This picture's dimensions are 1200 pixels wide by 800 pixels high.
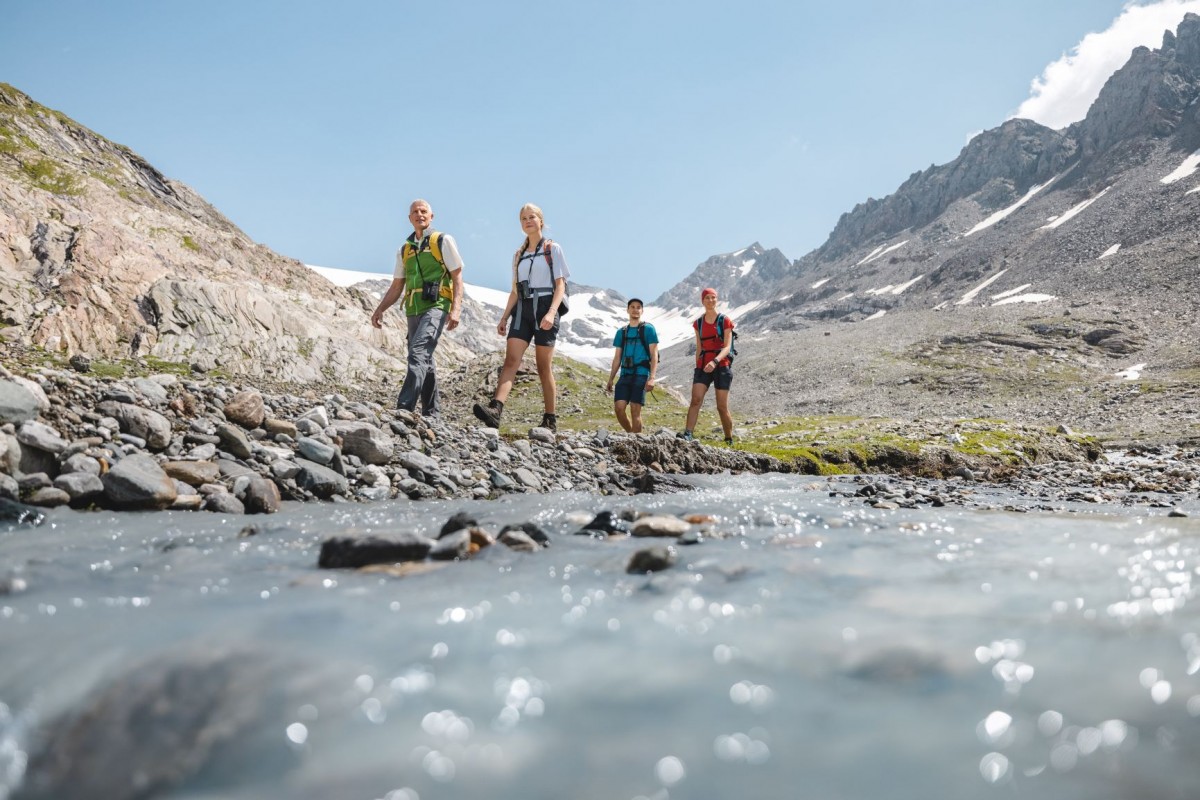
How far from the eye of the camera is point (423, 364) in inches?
412

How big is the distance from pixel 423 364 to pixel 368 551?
23.1 ft

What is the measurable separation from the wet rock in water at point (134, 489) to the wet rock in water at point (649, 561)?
4263 mm

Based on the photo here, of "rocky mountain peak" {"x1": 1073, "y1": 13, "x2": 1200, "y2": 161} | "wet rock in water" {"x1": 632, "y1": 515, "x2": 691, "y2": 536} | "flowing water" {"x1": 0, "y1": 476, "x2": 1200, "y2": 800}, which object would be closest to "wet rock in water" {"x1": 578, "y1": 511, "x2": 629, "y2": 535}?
"wet rock in water" {"x1": 632, "y1": 515, "x2": 691, "y2": 536}

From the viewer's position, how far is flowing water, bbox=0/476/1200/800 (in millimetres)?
1736

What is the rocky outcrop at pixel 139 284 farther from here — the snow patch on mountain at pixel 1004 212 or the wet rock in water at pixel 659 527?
the snow patch on mountain at pixel 1004 212

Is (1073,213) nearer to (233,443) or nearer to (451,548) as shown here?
(233,443)

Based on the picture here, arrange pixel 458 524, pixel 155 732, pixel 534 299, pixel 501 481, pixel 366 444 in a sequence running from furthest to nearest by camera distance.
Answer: pixel 534 299
pixel 501 481
pixel 366 444
pixel 458 524
pixel 155 732

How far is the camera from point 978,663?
7.70 ft

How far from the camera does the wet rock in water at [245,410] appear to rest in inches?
293

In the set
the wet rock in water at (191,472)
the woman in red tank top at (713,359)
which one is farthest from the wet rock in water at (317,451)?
the woman in red tank top at (713,359)

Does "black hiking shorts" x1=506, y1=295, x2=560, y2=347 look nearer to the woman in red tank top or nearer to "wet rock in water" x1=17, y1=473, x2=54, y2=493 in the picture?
the woman in red tank top

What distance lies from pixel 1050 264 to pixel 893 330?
4652cm

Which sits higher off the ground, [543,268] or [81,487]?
[543,268]

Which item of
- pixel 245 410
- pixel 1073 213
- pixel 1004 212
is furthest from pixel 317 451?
pixel 1004 212
